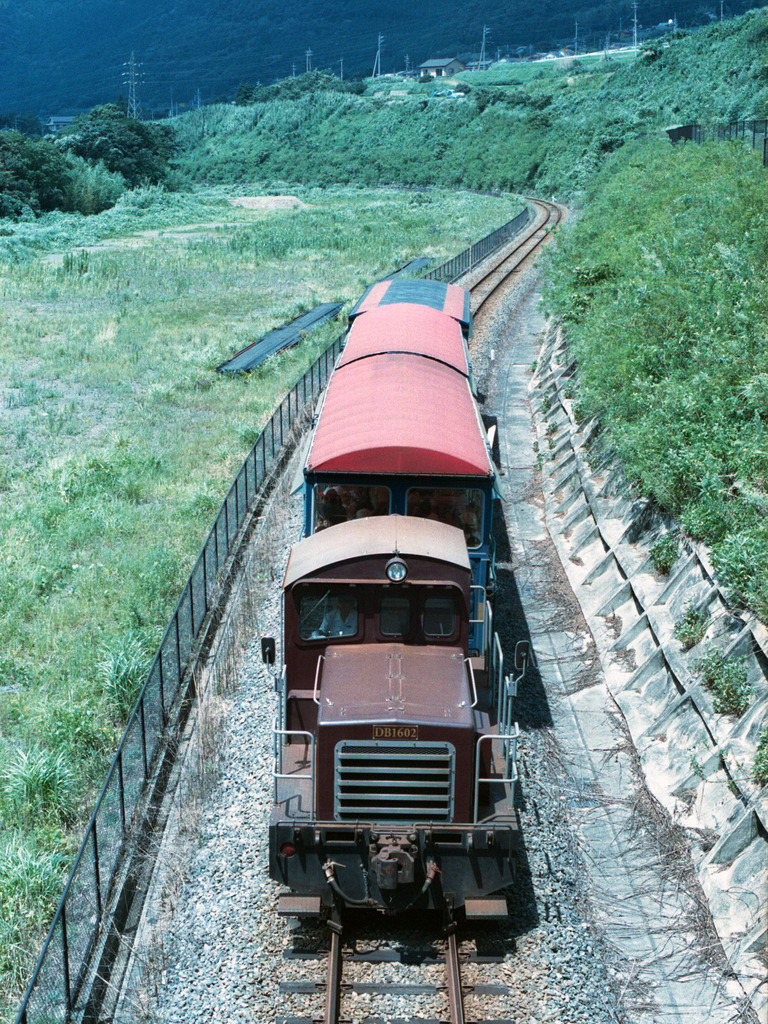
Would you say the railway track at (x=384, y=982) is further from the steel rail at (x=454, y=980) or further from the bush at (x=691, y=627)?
the bush at (x=691, y=627)

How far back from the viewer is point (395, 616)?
35.9ft

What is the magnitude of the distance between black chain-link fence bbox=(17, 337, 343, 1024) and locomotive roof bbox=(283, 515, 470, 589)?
2.91m

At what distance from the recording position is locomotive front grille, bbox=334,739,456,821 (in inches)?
393

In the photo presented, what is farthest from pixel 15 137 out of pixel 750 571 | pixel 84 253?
pixel 750 571

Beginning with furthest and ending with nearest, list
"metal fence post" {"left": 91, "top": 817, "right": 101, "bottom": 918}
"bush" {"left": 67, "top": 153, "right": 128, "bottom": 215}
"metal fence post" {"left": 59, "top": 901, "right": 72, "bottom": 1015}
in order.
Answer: "bush" {"left": 67, "top": 153, "right": 128, "bottom": 215} < "metal fence post" {"left": 91, "top": 817, "right": 101, "bottom": 918} < "metal fence post" {"left": 59, "top": 901, "right": 72, "bottom": 1015}

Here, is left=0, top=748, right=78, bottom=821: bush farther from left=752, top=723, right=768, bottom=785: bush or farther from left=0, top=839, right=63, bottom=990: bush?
left=752, top=723, right=768, bottom=785: bush

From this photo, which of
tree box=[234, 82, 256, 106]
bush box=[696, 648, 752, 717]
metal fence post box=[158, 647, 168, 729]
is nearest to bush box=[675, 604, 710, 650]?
bush box=[696, 648, 752, 717]

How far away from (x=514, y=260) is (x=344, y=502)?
138 ft

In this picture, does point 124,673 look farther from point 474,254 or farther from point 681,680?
point 474,254

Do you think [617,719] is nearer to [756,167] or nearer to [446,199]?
[756,167]

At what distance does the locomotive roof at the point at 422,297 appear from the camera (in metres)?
23.4

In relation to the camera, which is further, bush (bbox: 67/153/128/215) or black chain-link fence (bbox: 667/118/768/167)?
bush (bbox: 67/153/128/215)

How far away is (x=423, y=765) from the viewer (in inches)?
397

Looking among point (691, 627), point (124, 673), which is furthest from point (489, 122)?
point (124, 673)
